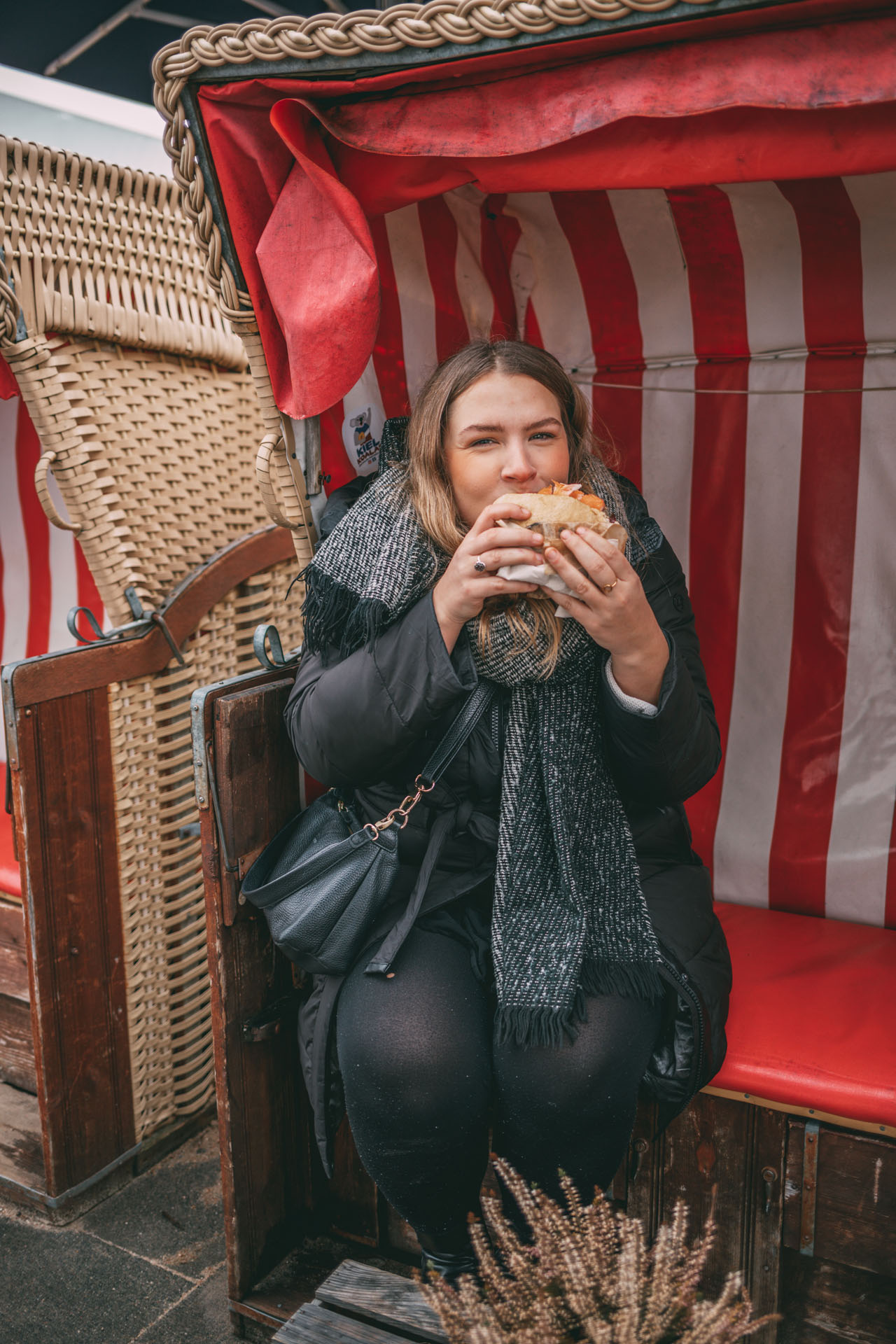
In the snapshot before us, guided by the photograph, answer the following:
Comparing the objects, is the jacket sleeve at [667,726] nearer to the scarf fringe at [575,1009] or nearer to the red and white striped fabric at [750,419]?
the scarf fringe at [575,1009]

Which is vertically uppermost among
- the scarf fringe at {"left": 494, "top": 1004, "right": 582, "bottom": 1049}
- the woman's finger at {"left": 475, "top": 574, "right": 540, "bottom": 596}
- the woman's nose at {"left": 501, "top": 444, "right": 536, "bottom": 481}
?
the woman's nose at {"left": 501, "top": 444, "right": 536, "bottom": 481}

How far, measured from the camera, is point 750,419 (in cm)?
235

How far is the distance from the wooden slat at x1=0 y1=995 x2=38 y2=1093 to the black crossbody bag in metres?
1.13

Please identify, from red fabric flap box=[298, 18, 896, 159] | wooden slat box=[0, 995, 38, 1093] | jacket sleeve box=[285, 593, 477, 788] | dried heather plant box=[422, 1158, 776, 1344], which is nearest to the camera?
dried heather plant box=[422, 1158, 776, 1344]

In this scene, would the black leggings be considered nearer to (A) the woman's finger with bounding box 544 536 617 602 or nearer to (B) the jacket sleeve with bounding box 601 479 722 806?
(B) the jacket sleeve with bounding box 601 479 722 806

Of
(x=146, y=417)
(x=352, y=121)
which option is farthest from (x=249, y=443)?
(x=352, y=121)

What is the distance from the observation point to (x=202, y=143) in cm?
167

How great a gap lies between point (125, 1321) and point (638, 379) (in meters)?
2.49

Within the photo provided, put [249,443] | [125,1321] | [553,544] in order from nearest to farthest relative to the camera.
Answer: [553,544]
[125,1321]
[249,443]

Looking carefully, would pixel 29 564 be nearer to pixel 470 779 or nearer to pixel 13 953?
pixel 13 953

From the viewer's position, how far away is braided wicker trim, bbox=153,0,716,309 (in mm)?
1349

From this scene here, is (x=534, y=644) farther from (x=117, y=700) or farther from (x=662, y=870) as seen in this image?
(x=117, y=700)

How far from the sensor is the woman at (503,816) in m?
1.53

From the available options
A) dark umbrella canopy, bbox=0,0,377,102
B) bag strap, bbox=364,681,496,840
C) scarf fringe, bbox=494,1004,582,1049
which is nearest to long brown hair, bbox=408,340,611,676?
bag strap, bbox=364,681,496,840
